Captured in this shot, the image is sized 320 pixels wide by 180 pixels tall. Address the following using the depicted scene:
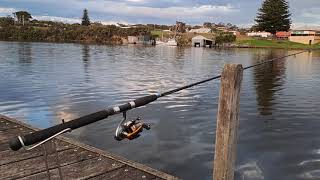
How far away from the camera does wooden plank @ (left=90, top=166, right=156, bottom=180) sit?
23.7ft

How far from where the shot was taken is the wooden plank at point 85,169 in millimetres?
7230

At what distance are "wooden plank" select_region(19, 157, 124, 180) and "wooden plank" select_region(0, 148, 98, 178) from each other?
176mm

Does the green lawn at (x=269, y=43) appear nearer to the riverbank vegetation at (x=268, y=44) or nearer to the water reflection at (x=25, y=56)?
the riverbank vegetation at (x=268, y=44)

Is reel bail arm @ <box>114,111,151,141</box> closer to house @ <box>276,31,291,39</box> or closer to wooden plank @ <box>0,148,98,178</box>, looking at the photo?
wooden plank @ <box>0,148,98,178</box>

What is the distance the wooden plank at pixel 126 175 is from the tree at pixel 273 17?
127 meters

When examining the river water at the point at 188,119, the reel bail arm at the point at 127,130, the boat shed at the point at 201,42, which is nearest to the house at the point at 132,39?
the boat shed at the point at 201,42

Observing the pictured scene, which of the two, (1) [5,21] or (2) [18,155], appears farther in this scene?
(1) [5,21]

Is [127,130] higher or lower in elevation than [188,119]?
higher

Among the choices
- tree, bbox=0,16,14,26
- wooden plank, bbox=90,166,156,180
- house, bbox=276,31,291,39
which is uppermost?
tree, bbox=0,16,14,26

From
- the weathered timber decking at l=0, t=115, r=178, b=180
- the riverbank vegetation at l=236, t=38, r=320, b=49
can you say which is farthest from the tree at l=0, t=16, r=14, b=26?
the weathered timber decking at l=0, t=115, r=178, b=180

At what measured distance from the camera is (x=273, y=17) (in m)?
131

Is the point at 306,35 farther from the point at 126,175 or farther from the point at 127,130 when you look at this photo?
the point at 127,130

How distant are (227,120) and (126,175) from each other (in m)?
2.45

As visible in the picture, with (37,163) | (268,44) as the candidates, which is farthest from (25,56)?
(268,44)
